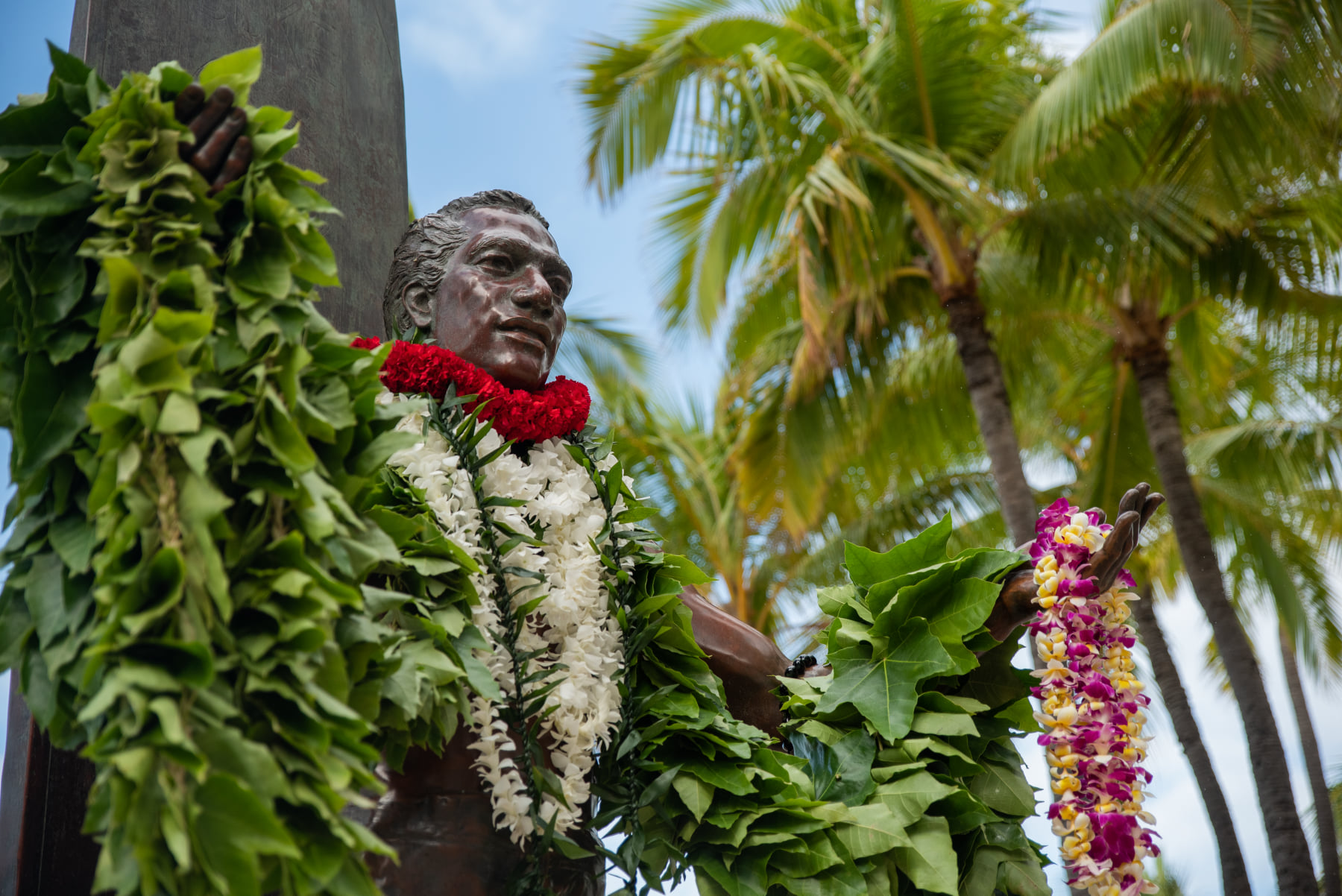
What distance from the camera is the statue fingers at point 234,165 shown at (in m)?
2.23

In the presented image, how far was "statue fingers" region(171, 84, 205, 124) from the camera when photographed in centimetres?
223

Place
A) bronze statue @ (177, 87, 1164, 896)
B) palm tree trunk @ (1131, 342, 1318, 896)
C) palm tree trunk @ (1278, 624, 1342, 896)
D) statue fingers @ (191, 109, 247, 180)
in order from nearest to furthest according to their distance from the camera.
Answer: statue fingers @ (191, 109, 247, 180) → bronze statue @ (177, 87, 1164, 896) → palm tree trunk @ (1131, 342, 1318, 896) → palm tree trunk @ (1278, 624, 1342, 896)

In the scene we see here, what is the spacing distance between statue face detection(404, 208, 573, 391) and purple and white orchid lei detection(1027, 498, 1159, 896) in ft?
4.40

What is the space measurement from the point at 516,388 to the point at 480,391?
0.65 ft

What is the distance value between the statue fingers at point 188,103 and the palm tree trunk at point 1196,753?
9.52 m

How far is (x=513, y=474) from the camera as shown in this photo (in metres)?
3.14

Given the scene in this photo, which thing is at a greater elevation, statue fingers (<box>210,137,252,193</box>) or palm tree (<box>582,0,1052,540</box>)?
palm tree (<box>582,0,1052,540</box>)

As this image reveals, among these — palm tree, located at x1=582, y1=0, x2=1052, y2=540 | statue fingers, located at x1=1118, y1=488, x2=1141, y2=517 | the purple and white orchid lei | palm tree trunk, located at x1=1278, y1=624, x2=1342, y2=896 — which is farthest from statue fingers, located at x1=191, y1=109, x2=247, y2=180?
palm tree trunk, located at x1=1278, y1=624, x2=1342, y2=896

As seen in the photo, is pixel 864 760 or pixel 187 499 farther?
pixel 864 760

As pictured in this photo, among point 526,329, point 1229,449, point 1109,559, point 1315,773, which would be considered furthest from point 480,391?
point 1315,773

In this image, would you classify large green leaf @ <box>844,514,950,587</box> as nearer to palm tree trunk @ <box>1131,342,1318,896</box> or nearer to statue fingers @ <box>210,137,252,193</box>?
statue fingers @ <box>210,137,252,193</box>

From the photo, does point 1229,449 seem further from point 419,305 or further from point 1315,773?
point 419,305

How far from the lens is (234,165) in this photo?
2.23 metres

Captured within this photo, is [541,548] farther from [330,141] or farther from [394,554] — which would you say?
[330,141]
